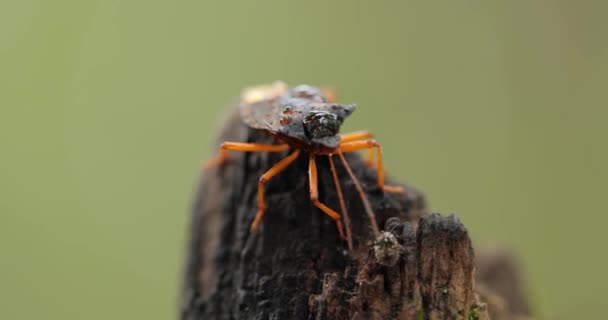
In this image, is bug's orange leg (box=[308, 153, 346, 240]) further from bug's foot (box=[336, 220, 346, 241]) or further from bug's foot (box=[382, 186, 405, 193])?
bug's foot (box=[382, 186, 405, 193])

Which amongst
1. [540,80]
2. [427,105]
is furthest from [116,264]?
[540,80]

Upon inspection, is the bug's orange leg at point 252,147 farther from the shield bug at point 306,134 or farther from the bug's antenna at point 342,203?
the bug's antenna at point 342,203

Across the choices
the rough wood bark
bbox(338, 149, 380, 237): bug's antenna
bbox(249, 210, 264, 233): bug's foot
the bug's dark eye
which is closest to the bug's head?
the bug's dark eye

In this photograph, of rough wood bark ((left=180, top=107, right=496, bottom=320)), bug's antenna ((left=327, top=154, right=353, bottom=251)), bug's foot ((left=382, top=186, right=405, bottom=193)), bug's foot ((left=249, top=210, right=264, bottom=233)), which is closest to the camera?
rough wood bark ((left=180, top=107, right=496, bottom=320))

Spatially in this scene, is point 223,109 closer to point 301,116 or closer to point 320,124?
point 301,116

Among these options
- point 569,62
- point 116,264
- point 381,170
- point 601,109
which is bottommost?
point 116,264

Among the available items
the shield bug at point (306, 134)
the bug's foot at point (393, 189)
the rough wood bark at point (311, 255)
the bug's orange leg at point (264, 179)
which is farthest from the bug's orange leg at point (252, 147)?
the bug's foot at point (393, 189)

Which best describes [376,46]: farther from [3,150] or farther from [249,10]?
[3,150]
